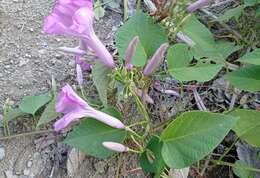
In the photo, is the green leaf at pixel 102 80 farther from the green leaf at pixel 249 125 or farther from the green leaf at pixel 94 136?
the green leaf at pixel 249 125

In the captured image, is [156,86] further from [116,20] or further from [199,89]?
[116,20]

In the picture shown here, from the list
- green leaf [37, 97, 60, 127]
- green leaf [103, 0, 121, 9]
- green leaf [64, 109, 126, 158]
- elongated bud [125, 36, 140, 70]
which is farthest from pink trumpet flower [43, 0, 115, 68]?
green leaf [103, 0, 121, 9]

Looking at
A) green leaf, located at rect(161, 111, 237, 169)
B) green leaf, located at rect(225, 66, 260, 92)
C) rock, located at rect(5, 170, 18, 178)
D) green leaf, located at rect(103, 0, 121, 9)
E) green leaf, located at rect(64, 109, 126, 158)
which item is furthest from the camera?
green leaf, located at rect(103, 0, 121, 9)

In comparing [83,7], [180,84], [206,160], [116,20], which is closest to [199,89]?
[180,84]

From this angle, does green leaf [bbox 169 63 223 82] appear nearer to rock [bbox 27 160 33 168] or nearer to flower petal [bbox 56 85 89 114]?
flower petal [bbox 56 85 89 114]

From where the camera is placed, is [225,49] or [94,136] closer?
[94,136]

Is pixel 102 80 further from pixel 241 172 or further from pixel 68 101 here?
pixel 241 172

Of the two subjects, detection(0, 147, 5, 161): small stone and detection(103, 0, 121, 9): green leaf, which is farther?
detection(103, 0, 121, 9): green leaf

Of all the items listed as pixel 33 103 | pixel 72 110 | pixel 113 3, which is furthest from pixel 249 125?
pixel 113 3
